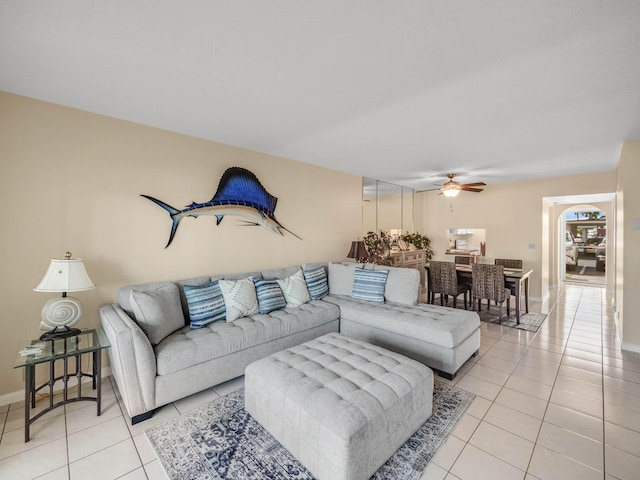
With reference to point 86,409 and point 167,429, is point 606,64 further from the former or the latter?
point 86,409

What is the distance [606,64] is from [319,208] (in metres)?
3.49

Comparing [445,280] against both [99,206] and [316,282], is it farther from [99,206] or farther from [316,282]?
[99,206]

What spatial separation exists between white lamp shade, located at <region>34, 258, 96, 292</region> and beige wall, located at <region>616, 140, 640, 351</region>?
571cm

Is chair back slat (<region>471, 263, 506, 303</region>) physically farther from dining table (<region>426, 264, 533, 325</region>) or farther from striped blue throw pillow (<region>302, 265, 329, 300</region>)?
striped blue throw pillow (<region>302, 265, 329, 300</region>)

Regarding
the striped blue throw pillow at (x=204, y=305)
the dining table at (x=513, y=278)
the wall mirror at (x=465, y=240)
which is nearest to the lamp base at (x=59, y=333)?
the striped blue throw pillow at (x=204, y=305)

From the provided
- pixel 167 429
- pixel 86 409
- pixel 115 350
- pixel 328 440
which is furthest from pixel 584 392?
pixel 86 409

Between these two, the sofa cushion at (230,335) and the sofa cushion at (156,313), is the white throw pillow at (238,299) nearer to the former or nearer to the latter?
the sofa cushion at (230,335)

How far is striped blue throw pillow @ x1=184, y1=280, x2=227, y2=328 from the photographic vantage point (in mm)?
2730

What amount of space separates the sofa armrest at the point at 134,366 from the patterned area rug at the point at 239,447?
22 centimetres

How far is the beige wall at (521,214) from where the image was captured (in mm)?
5285

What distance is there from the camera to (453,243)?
705 centimetres

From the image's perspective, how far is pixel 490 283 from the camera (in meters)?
4.34

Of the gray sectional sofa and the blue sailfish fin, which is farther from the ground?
the blue sailfish fin

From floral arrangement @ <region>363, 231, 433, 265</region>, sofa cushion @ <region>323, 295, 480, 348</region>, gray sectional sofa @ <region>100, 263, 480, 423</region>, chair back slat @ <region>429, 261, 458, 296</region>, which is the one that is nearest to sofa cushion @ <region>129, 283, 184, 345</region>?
gray sectional sofa @ <region>100, 263, 480, 423</region>
